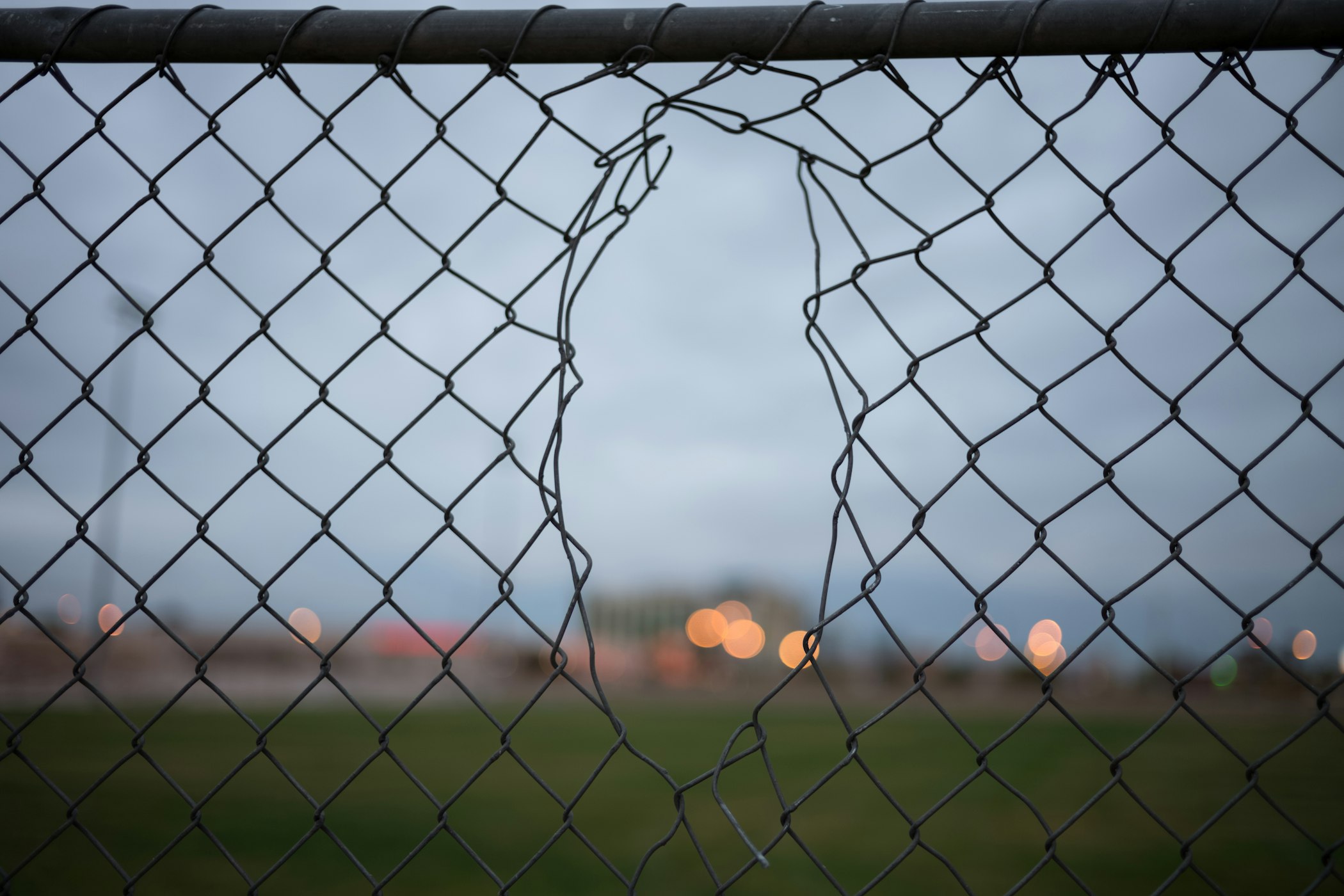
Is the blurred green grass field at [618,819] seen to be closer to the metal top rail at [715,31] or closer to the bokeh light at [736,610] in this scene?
the metal top rail at [715,31]

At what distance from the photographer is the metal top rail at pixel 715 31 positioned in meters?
1.11

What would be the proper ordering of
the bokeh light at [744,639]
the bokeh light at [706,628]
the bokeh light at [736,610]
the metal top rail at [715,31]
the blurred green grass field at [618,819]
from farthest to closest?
the bokeh light at [706,628] < the bokeh light at [736,610] < the bokeh light at [744,639] < the blurred green grass field at [618,819] < the metal top rail at [715,31]

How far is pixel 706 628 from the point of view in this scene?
262ft

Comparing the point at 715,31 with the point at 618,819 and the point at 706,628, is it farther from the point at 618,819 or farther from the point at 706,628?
the point at 706,628

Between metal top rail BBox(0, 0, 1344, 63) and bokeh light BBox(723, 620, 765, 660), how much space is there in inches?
2959

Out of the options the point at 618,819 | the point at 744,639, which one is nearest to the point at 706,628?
the point at 744,639

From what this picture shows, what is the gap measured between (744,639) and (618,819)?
229ft

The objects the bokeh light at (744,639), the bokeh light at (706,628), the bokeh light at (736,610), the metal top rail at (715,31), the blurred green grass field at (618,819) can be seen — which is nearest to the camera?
the metal top rail at (715,31)

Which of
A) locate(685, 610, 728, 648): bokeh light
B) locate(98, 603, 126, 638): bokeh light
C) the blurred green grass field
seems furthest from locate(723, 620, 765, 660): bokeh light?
locate(98, 603, 126, 638): bokeh light

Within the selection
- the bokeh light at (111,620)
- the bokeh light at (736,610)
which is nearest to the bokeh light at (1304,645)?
the bokeh light at (111,620)

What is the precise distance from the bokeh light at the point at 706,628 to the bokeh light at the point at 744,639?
25.5 inches

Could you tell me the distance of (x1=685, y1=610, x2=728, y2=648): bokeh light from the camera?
77.6 metres

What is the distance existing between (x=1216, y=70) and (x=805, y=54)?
1.89ft

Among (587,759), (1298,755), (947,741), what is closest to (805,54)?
(587,759)
